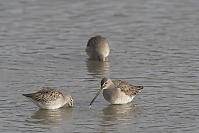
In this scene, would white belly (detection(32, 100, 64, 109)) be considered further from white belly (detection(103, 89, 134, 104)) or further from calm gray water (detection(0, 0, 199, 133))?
white belly (detection(103, 89, 134, 104))

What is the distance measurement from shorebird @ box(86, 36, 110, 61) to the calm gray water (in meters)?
0.25

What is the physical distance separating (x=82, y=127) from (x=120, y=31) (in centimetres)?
836

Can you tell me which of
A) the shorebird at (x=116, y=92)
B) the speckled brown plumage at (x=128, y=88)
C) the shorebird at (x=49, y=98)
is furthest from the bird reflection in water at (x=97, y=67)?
the shorebird at (x=49, y=98)

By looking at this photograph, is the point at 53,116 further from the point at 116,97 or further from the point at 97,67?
the point at 97,67

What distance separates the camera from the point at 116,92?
1127 centimetres

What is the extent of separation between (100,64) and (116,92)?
3.82 metres

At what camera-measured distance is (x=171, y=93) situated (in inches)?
468

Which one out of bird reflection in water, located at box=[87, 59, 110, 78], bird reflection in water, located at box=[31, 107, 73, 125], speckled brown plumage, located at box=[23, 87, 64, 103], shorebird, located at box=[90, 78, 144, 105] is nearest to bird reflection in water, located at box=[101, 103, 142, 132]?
shorebird, located at box=[90, 78, 144, 105]

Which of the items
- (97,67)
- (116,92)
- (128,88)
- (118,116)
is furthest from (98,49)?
(118,116)

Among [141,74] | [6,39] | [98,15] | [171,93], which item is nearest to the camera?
[171,93]

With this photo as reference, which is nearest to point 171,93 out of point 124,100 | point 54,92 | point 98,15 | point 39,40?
point 124,100

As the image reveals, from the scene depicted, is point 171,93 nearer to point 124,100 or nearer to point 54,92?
point 124,100

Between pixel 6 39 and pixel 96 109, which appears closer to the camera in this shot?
pixel 96 109

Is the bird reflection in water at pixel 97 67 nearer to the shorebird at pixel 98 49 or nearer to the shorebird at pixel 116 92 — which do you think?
the shorebird at pixel 98 49
